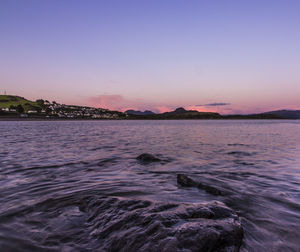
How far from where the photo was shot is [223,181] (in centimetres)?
891

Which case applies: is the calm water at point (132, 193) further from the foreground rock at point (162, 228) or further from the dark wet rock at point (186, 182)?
the foreground rock at point (162, 228)

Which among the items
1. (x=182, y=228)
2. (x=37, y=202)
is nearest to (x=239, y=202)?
(x=182, y=228)

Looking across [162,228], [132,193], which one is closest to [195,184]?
[132,193]

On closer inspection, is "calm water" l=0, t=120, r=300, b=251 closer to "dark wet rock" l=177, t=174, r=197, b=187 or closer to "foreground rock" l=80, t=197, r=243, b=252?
"dark wet rock" l=177, t=174, r=197, b=187

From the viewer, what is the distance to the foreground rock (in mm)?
3564

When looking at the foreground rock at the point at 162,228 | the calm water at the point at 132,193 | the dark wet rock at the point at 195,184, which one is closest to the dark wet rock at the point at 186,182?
the dark wet rock at the point at 195,184

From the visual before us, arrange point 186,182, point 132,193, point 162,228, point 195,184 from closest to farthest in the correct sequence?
1. point 162,228
2. point 132,193
3. point 195,184
4. point 186,182

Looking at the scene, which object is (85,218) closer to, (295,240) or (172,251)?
(172,251)

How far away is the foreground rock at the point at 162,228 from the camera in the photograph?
3.56 metres

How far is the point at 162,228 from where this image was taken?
4.01 meters

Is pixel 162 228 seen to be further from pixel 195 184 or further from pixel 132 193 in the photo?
pixel 195 184

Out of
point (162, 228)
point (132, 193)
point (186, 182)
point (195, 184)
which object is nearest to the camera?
point (162, 228)

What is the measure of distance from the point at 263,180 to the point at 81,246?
8.73 metres

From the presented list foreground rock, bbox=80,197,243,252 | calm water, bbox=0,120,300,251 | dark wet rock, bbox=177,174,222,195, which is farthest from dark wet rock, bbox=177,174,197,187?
foreground rock, bbox=80,197,243,252
